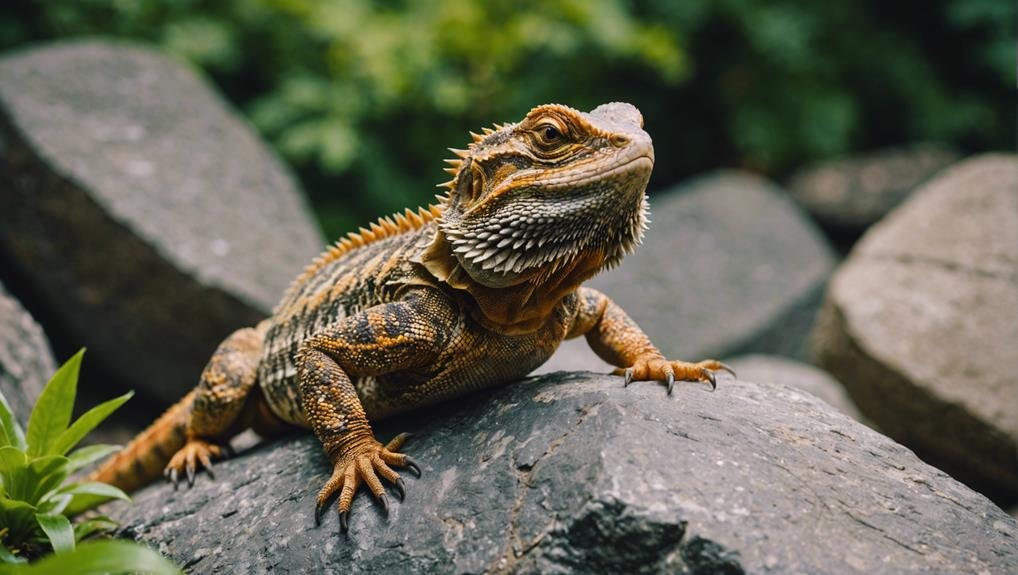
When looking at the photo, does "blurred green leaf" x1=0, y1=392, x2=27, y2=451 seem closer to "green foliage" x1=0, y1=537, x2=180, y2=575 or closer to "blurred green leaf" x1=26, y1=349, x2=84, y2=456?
"blurred green leaf" x1=26, y1=349, x2=84, y2=456

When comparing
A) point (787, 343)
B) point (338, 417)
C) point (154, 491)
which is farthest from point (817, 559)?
point (787, 343)

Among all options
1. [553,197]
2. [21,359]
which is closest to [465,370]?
[553,197]

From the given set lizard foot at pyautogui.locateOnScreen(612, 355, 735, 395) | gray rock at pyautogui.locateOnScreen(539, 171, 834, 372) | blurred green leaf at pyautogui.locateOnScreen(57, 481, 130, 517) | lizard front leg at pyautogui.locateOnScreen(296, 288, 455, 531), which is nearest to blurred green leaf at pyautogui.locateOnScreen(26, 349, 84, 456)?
blurred green leaf at pyautogui.locateOnScreen(57, 481, 130, 517)

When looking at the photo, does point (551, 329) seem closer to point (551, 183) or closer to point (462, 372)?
point (462, 372)

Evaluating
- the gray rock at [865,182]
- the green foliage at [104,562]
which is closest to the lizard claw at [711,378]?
the green foliage at [104,562]

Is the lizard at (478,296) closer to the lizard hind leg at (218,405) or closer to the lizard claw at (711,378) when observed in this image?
the lizard claw at (711,378)

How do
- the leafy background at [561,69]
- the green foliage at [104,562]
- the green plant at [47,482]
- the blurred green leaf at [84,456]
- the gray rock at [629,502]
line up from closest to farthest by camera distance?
the green foliage at [104,562] → the gray rock at [629,502] → the green plant at [47,482] → the blurred green leaf at [84,456] → the leafy background at [561,69]

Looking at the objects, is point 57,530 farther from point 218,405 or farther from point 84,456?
point 218,405
